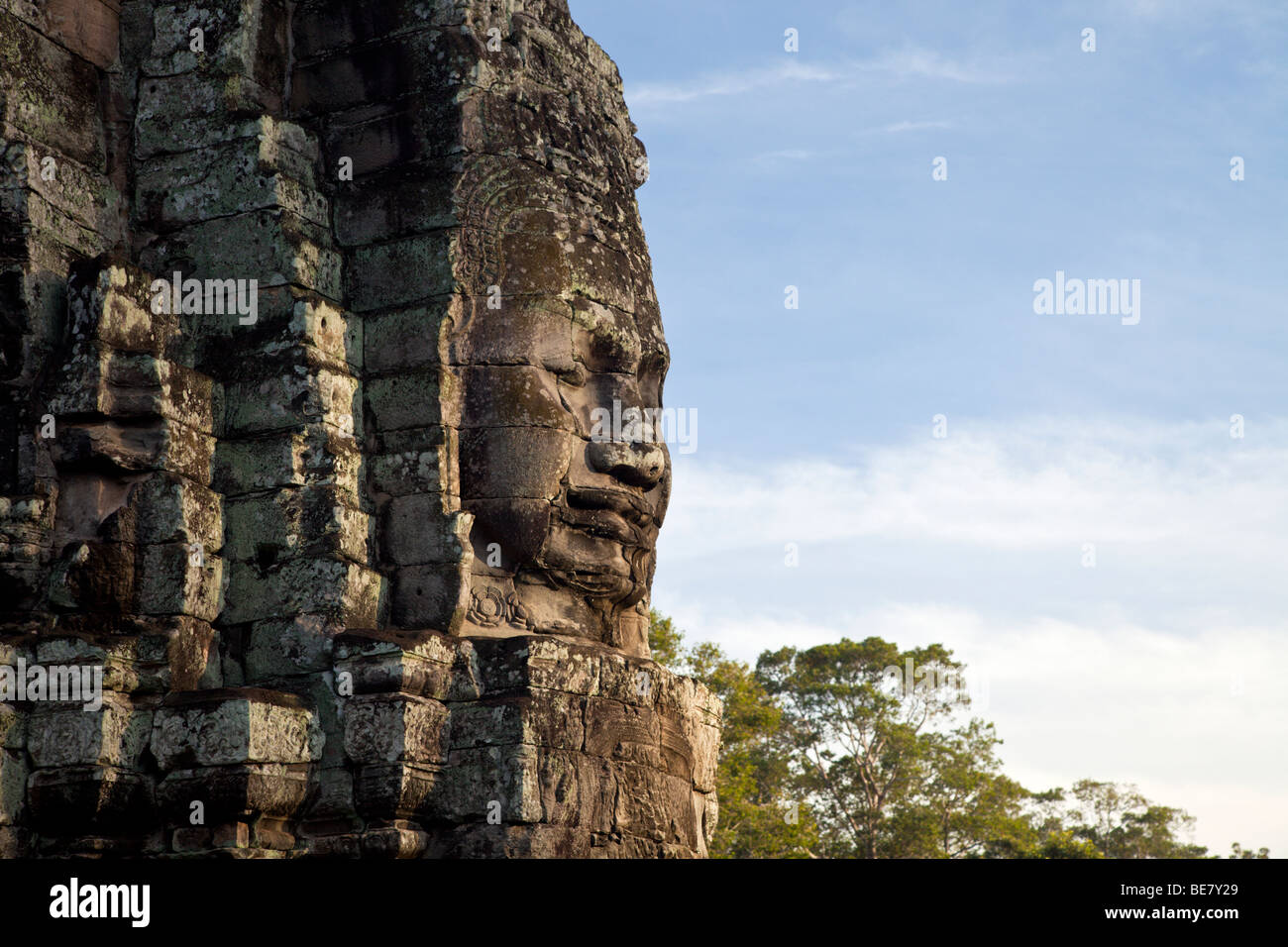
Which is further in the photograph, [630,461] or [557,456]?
[630,461]

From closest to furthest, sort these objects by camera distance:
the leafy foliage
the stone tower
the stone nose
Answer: the stone tower < the stone nose < the leafy foliage

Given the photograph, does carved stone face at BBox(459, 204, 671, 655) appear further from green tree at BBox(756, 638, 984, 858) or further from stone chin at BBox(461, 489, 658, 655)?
green tree at BBox(756, 638, 984, 858)

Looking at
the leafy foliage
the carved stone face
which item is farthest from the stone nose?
the leafy foliage

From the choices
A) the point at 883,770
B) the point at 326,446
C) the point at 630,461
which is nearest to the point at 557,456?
the point at 630,461

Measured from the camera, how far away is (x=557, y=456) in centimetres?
830

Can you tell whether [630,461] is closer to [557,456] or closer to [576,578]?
[557,456]

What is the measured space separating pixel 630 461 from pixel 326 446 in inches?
63.4

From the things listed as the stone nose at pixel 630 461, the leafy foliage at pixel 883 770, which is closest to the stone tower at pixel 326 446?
the stone nose at pixel 630 461

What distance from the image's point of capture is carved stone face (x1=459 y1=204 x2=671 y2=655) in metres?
8.27

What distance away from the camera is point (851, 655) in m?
33.8

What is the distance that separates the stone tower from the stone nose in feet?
0.06

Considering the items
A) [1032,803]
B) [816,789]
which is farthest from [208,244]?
[1032,803]

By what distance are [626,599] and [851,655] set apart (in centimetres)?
2559

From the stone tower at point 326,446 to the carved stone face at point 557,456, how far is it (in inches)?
0.8
